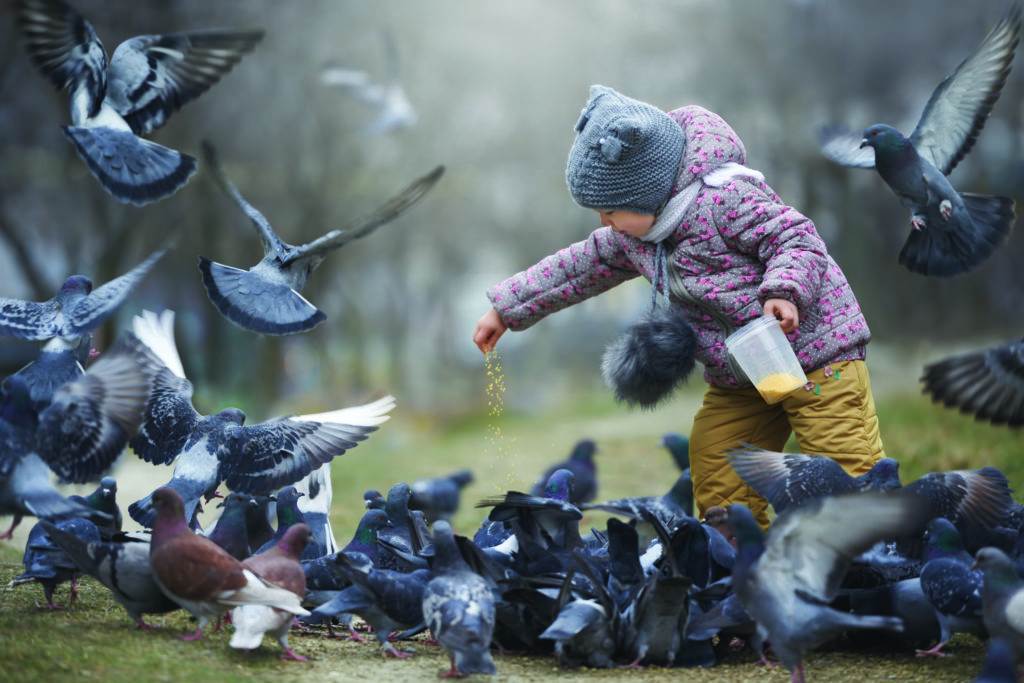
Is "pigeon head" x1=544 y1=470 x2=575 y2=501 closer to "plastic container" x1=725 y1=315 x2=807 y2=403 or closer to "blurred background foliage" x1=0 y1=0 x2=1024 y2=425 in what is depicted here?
"plastic container" x1=725 y1=315 x2=807 y2=403

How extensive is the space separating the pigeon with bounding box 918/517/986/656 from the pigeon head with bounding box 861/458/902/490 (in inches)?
9.7

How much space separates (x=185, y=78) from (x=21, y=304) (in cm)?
119

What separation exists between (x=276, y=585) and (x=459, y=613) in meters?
0.58

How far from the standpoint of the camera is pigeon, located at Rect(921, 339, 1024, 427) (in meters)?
3.56

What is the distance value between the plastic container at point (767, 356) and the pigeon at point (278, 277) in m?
1.17

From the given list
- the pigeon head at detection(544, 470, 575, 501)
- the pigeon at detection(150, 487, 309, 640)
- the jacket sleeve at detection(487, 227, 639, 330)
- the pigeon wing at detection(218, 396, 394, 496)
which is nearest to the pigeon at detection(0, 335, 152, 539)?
the pigeon at detection(150, 487, 309, 640)

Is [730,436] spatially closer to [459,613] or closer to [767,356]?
[767,356]

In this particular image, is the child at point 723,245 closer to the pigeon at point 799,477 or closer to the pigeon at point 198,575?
the pigeon at point 799,477

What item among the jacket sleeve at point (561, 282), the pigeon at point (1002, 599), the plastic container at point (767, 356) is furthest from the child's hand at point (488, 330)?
the pigeon at point (1002, 599)

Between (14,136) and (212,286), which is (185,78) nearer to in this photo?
(212,286)

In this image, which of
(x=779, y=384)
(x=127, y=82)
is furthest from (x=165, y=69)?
(x=779, y=384)

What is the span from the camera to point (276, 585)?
329 cm

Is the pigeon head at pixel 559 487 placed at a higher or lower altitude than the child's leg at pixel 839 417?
lower

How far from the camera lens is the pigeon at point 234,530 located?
372 cm
